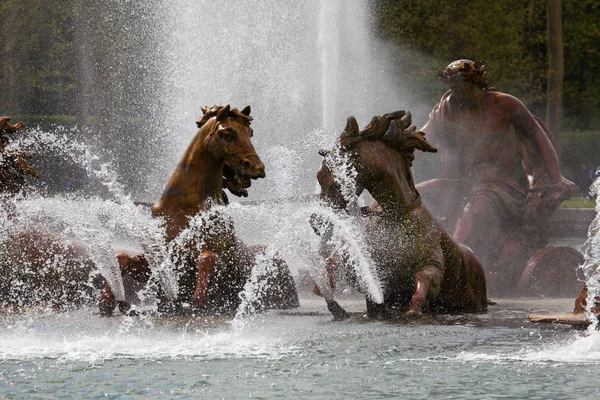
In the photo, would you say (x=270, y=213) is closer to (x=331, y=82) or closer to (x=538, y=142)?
(x=538, y=142)

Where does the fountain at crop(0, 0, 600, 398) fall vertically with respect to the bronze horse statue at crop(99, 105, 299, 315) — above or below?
below

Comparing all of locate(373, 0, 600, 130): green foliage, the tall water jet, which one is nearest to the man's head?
the tall water jet

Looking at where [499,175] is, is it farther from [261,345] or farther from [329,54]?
[329,54]

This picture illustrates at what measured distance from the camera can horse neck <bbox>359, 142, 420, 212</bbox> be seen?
7289mm

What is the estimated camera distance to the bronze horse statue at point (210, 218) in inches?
282

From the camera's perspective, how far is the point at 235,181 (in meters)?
7.57

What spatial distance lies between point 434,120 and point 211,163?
349 centimetres

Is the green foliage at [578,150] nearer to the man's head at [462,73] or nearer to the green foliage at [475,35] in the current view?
the green foliage at [475,35]

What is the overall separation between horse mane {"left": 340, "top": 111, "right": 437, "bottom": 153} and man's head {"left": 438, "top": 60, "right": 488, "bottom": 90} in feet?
7.57

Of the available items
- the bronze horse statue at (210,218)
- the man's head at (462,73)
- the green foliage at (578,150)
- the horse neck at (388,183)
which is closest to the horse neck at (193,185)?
the bronze horse statue at (210,218)

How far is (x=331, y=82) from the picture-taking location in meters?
17.2

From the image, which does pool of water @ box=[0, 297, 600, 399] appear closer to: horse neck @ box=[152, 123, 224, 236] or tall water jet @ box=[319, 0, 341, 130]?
horse neck @ box=[152, 123, 224, 236]

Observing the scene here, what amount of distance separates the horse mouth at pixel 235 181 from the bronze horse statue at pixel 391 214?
19.4 inches

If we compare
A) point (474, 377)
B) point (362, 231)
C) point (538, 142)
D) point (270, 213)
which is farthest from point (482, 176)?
point (474, 377)
